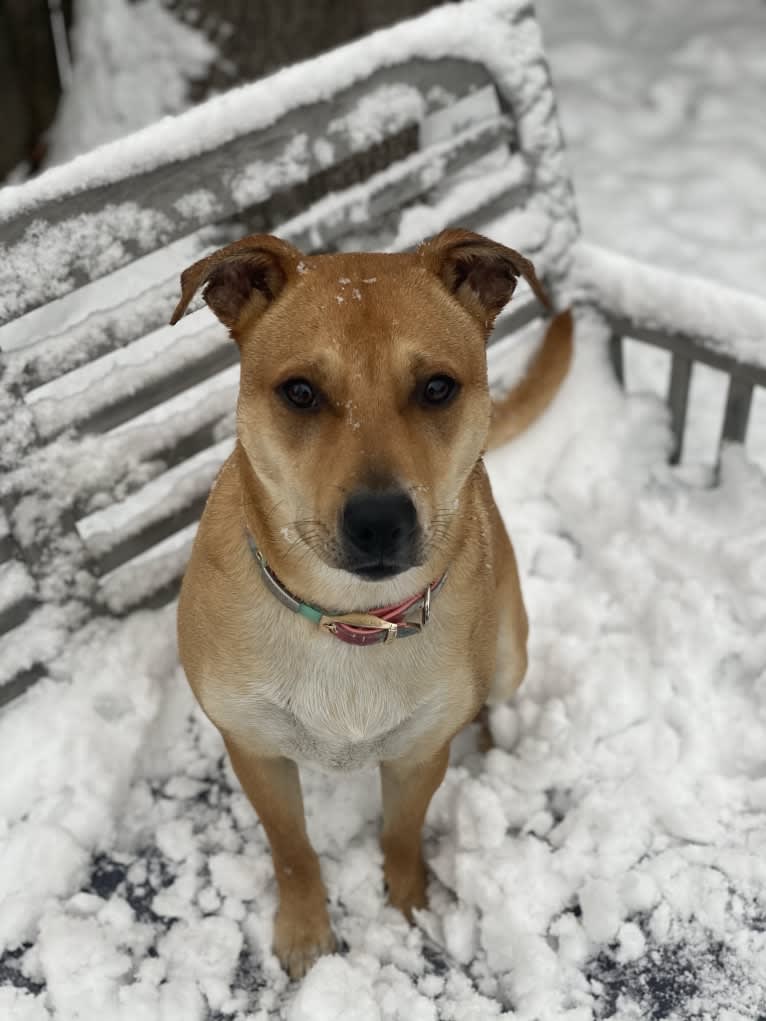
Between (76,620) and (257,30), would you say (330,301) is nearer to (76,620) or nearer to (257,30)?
(76,620)

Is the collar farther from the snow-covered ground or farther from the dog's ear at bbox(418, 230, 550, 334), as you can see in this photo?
the snow-covered ground

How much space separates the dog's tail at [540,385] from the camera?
3.42 meters

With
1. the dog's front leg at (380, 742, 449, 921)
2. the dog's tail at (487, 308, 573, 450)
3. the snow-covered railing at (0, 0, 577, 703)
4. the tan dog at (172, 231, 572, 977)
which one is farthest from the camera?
the dog's tail at (487, 308, 573, 450)

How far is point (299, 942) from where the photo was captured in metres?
2.53

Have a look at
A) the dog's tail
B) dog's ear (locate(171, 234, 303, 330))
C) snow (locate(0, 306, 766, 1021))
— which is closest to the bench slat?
dog's ear (locate(171, 234, 303, 330))

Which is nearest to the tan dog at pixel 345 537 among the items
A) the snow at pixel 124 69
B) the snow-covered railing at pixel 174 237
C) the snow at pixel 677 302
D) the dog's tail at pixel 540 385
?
the snow-covered railing at pixel 174 237

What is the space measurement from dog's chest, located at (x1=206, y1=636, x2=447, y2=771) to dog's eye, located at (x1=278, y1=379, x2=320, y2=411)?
57 centimetres

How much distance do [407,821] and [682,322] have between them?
1.93m

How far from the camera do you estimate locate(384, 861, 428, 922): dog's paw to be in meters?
2.59

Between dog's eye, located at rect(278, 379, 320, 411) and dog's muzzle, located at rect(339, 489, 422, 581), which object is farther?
dog's eye, located at rect(278, 379, 320, 411)

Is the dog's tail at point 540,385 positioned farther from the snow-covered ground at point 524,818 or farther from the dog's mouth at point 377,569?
the dog's mouth at point 377,569

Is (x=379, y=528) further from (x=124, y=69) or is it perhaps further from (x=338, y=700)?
(x=124, y=69)

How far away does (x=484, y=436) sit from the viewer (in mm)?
2033

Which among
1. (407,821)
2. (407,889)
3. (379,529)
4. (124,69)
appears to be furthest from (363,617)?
(124,69)
